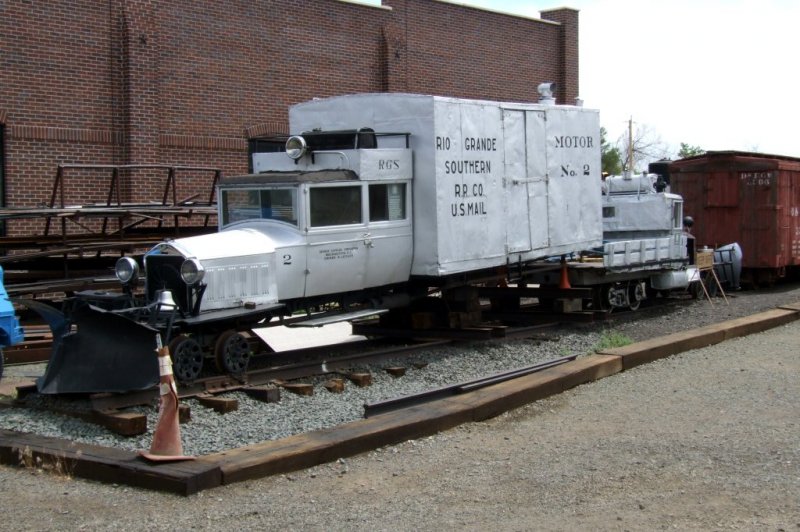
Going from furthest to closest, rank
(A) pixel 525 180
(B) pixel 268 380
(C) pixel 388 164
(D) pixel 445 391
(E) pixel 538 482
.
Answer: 1. (A) pixel 525 180
2. (C) pixel 388 164
3. (B) pixel 268 380
4. (D) pixel 445 391
5. (E) pixel 538 482

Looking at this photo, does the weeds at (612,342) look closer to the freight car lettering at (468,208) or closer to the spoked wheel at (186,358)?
the freight car lettering at (468,208)

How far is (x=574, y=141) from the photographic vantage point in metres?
14.4

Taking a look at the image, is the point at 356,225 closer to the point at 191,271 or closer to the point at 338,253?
the point at 338,253

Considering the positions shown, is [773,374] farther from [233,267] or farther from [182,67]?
[182,67]

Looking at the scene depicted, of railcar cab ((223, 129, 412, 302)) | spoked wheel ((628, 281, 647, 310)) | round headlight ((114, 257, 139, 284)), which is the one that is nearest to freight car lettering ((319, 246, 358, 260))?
railcar cab ((223, 129, 412, 302))

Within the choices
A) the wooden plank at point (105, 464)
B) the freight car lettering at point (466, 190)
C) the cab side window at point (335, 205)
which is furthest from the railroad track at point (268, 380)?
the freight car lettering at point (466, 190)

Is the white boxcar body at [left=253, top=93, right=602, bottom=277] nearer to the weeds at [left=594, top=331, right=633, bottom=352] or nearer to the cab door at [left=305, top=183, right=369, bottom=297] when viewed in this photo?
the cab door at [left=305, top=183, right=369, bottom=297]

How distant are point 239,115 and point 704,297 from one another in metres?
10.3

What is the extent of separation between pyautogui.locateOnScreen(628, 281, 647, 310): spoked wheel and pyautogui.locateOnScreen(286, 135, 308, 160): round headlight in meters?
7.37

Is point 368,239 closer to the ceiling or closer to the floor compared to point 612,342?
closer to the ceiling

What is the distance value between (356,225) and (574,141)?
4656 millimetres

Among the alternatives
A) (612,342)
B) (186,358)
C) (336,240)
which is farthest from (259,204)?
(612,342)

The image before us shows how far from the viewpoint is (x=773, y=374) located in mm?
11164

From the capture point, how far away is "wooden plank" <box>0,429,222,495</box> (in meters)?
6.66
